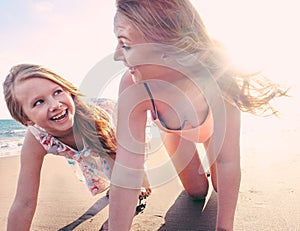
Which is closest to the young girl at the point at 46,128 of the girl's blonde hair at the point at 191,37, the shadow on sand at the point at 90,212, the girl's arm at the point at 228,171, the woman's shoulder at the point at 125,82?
the shadow on sand at the point at 90,212

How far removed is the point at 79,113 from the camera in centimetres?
215

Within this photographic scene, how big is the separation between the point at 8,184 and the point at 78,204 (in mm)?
1307

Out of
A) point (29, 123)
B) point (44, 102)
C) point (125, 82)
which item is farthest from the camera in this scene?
point (29, 123)

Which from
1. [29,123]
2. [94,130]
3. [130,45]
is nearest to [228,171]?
[130,45]

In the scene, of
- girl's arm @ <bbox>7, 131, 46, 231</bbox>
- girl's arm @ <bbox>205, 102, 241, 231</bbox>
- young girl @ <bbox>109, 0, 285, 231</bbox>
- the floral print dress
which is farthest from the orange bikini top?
girl's arm @ <bbox>7, 131, 46, 231</bbox>

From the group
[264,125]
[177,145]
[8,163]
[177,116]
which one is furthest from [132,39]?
[264,125]

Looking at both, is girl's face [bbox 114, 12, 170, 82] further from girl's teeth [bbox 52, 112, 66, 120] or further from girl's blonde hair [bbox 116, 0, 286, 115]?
girl's teeth [bbox 52, 112, 66, 120]

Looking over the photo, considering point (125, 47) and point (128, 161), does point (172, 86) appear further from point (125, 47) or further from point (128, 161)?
point (128, 161)

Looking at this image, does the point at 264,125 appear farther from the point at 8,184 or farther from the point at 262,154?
the point at 8,184

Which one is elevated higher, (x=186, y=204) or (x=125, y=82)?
(x=125, y=82)

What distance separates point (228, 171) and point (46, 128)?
3.44 ft

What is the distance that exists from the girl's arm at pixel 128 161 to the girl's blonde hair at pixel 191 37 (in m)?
0.31

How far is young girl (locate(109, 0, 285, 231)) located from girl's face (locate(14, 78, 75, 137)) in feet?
1.30

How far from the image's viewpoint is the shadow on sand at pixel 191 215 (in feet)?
6.50
